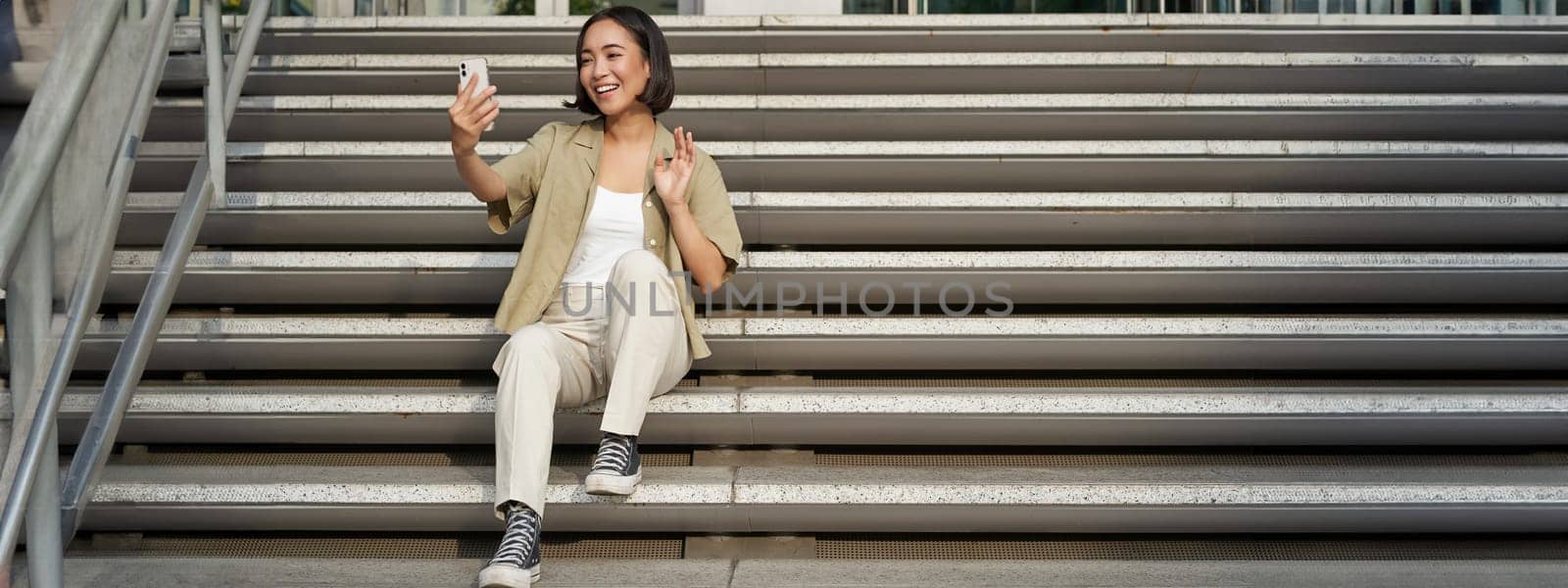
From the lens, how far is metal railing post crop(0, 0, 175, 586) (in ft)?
7.13

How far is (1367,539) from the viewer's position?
9.38ft

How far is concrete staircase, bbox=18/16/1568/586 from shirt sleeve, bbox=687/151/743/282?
326mm

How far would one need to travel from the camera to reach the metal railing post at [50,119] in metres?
2.11

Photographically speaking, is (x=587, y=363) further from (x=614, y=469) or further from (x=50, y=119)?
(x=50, y=119)

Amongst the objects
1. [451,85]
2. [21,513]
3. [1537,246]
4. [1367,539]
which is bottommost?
[1367,539]

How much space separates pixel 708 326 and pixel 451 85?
1.73 meters

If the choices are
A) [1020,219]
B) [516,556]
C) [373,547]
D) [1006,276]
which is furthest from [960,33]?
[516,556]

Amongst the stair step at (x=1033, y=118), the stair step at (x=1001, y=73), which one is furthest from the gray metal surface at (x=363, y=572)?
the stair step at (x=1001, y=73)

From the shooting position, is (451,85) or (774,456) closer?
(774,456)

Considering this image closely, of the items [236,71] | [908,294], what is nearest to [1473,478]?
[908,294]

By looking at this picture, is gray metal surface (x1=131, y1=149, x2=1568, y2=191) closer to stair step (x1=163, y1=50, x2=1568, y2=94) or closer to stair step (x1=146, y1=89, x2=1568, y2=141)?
stair step (x1=146, y1=89, x2=1568, y2=141)

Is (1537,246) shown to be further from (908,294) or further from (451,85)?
(451,85)

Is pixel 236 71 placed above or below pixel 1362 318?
above

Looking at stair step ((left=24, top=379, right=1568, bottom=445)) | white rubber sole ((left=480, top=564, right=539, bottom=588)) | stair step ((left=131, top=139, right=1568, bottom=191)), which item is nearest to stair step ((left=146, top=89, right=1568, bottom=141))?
stair step ((left=131, top=139, right=1568, bottom=191))
